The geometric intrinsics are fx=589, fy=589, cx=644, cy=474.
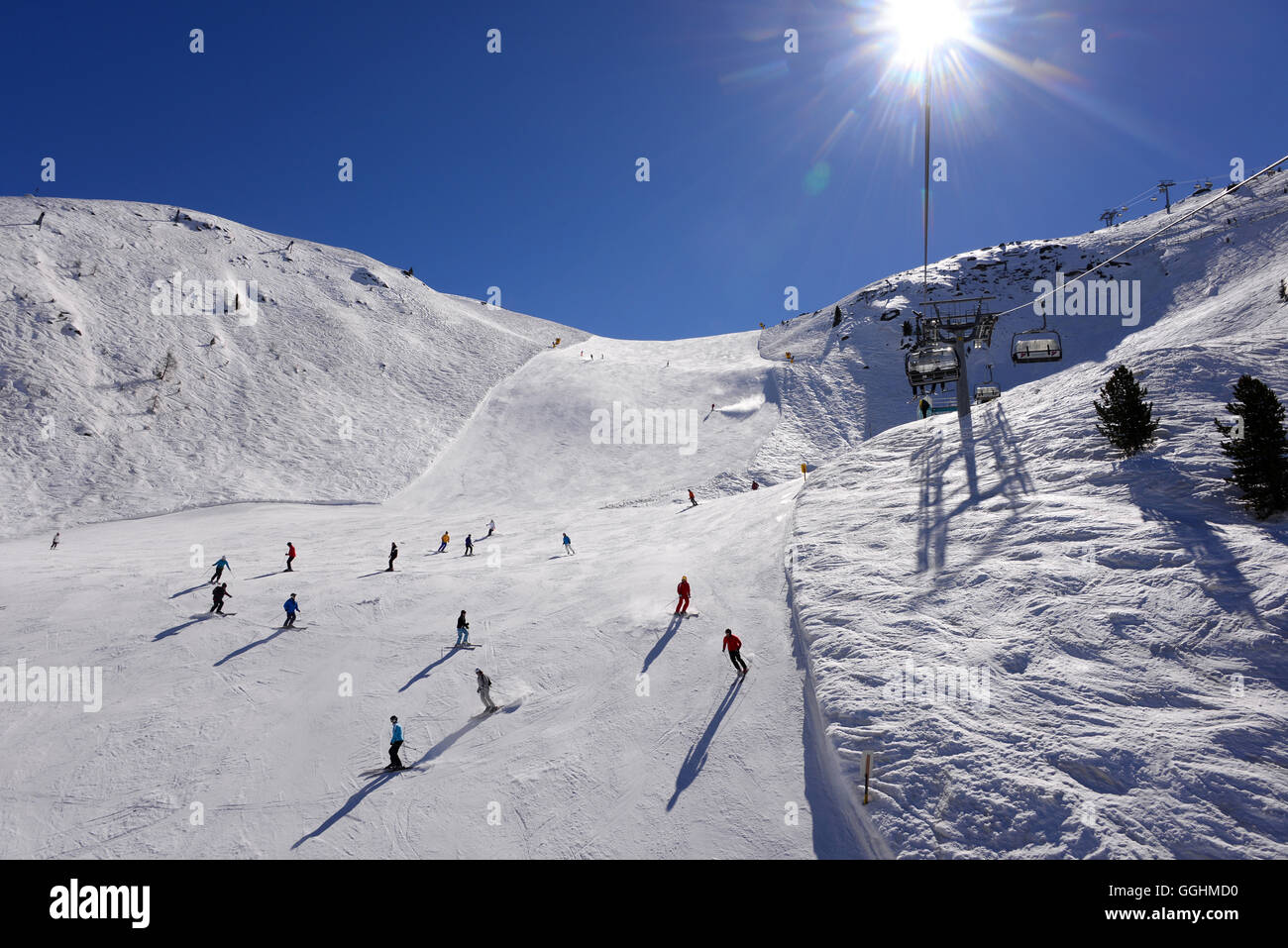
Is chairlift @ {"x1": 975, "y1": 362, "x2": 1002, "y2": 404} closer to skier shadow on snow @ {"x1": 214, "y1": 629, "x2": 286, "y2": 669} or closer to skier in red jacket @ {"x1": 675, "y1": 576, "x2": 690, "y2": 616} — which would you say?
skier in red jacket @ {"x1": 675, "y1": 576, "x2": 690, "y2": 616}

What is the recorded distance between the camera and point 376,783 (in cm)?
1116

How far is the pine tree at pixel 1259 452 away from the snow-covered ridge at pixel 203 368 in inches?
1511

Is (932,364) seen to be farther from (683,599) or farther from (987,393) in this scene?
(683,599)

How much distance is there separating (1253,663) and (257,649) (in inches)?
827

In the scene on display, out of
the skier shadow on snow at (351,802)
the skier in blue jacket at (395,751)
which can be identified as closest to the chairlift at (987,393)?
the skier in blue jacket at (395,751)

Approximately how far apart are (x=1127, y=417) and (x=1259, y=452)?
3795 mm

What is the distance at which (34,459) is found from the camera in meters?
33.3

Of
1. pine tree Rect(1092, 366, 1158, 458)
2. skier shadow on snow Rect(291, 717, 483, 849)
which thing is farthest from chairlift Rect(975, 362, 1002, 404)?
skier shadow on snow Rect(291, 717, 483, 849)

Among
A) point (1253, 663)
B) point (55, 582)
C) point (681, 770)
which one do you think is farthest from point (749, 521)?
point (55, 582)

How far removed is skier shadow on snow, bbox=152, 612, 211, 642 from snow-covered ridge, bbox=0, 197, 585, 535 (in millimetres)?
19328

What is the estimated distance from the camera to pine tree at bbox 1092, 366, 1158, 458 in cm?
1588

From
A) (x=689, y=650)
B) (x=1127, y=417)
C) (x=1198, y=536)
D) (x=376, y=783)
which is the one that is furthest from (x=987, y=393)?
(x=376, y=783)
